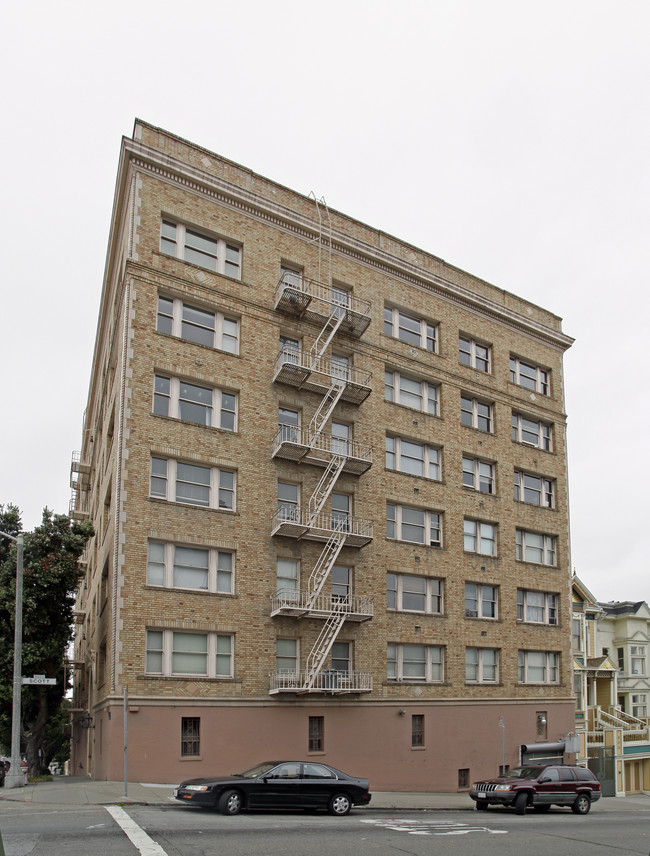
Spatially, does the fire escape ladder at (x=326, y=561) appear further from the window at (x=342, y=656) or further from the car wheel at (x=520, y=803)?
the car wheel at (x=520, y=803)

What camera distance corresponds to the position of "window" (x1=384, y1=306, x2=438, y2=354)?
1417 inches

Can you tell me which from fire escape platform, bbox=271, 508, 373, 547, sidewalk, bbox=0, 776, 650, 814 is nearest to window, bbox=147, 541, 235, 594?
fire escape platform, bbox=271, 508, 373, 547

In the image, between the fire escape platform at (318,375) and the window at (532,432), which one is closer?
the fire escape platform at (318,375)

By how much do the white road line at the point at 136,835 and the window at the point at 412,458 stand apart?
18.7 metres

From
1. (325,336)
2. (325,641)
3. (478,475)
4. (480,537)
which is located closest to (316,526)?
(325,641)

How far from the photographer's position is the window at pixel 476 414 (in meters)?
38.0

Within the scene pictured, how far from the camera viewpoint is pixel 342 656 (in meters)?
30.8

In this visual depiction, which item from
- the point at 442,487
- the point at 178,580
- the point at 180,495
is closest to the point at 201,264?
the point at 180,495

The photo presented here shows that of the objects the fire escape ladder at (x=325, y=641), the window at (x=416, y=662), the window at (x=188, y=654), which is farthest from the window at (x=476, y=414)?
the window at (x=188, y=654)

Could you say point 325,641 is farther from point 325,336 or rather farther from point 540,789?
point 325,336

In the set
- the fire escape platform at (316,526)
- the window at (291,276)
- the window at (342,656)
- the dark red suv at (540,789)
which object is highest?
the window at (291,276)

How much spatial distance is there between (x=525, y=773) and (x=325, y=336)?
17.0 m

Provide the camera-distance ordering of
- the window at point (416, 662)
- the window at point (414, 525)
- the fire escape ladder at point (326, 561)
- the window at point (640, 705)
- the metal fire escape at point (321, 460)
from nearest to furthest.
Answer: the metal fire escape at point (321, 460) → the fire escape ladder at point (326, 561) → the window at point (416, 662) → the window at point (414, 525) → the window at point (640, 705)

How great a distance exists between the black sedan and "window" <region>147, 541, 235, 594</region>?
8269 mm
